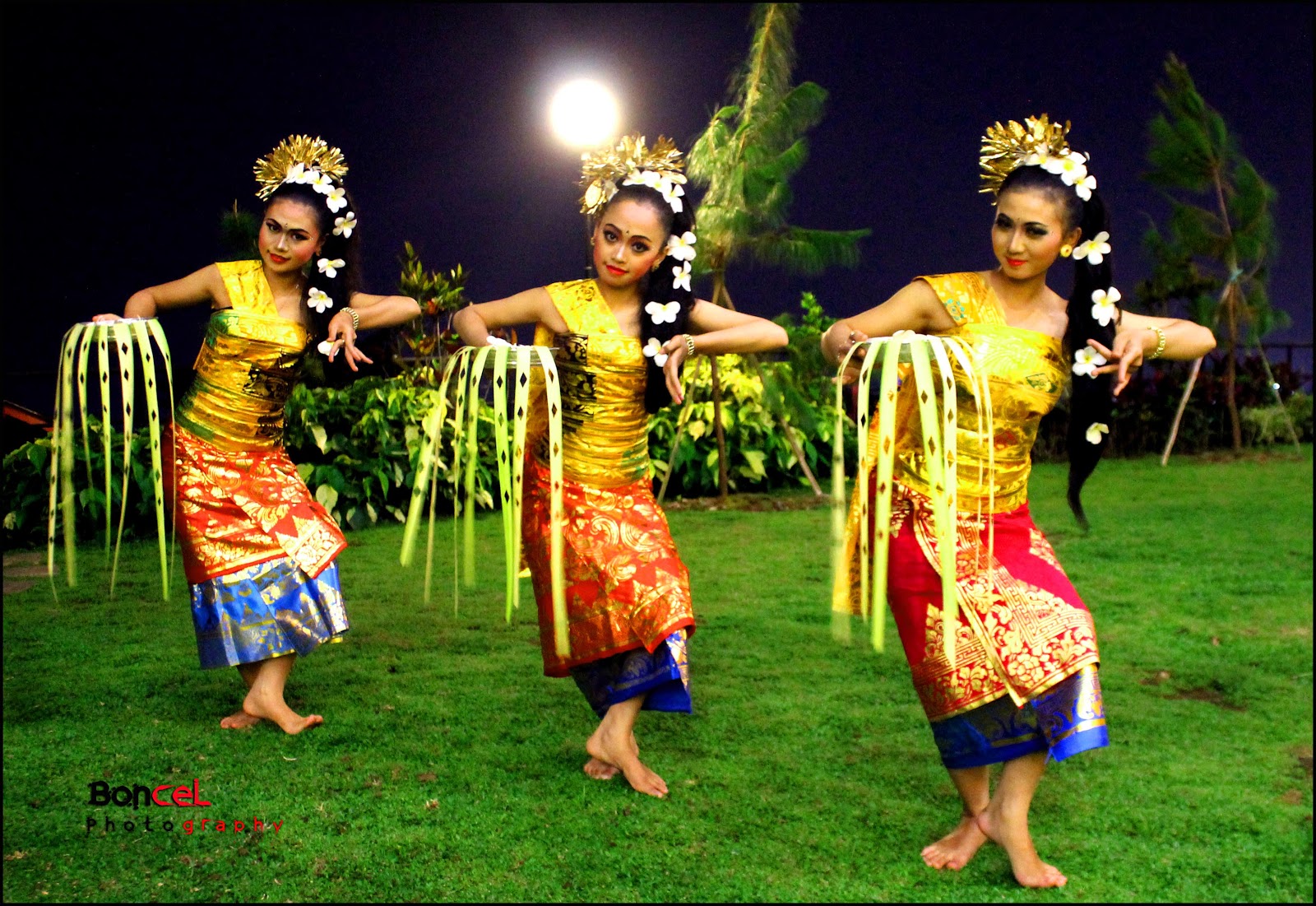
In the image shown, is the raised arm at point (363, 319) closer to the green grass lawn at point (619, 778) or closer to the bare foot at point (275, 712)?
the bare foot at point (275, 712)

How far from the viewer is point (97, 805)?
105 inches

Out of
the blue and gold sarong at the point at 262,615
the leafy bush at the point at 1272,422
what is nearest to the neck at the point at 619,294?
the blue and gold sarong at the point at 262,615

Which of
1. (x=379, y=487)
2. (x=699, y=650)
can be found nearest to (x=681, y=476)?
(x=379, y=487)

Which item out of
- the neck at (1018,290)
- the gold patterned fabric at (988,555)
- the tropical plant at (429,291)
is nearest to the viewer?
the gold patterned fabric at (988,555)

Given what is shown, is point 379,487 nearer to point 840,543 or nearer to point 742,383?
point 742,383

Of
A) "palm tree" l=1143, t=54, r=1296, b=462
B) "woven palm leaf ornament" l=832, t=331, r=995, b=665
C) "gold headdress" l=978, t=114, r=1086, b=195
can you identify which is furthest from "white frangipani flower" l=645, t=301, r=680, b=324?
"palm tree" l=1143, t=54, r=1296, b=462

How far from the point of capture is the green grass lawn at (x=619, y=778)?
2416 millimetres

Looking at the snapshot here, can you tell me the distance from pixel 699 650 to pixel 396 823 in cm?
163

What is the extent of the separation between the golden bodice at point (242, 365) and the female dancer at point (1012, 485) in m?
1.51

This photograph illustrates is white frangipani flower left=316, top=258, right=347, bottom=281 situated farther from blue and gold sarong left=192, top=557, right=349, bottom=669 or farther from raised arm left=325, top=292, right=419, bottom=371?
blue and gold sarong left=192, top=557, right=349, bottom=669

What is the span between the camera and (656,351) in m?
2.81

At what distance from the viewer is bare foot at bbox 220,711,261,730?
3.17 m

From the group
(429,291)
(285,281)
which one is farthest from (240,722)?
(429,291)

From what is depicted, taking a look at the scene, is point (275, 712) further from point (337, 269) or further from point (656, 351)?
point (656, 351)
